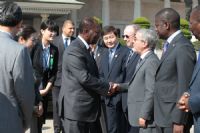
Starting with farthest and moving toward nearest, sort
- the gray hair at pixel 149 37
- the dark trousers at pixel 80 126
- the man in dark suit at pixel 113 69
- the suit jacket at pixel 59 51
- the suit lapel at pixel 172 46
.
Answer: the suit jacket at pixel 59 51, the man in dark suit at pixel 113 69, the gray hair at pixel 149 37, the dark trousers at pixel 80 126, the suit lapel at pixel 172 46

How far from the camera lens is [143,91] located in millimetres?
5367

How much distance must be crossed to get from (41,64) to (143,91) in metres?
2.17

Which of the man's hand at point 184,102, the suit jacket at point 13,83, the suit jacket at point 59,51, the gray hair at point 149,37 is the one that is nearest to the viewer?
the suit jacket at point 13,83

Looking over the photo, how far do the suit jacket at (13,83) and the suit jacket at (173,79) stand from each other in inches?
57.5

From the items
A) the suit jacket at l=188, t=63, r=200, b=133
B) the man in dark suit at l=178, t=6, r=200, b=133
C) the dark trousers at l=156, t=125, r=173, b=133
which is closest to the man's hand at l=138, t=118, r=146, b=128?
the dark trousers at l=156, t=125, r=173, b=133

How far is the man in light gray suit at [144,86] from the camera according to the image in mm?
5125

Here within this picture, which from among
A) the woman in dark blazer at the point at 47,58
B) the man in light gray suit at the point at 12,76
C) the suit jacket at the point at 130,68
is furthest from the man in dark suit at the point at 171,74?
the woman in dark blazer at the point at 47,58

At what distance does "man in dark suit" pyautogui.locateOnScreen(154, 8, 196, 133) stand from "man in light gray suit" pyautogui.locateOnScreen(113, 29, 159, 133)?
33 centimetres

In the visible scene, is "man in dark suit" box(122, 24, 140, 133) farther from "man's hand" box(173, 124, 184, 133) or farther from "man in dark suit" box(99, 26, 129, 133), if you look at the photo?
"man's hand" box(173, 124, 184, 133)

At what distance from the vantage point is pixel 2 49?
3891mm

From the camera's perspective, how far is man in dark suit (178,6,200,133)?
397cm

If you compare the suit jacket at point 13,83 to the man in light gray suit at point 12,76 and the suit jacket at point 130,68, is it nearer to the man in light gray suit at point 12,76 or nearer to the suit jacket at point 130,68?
the man in light gray suit at point 12,76

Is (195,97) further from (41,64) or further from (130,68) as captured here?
(41,64)

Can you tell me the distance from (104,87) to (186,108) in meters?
1.45
